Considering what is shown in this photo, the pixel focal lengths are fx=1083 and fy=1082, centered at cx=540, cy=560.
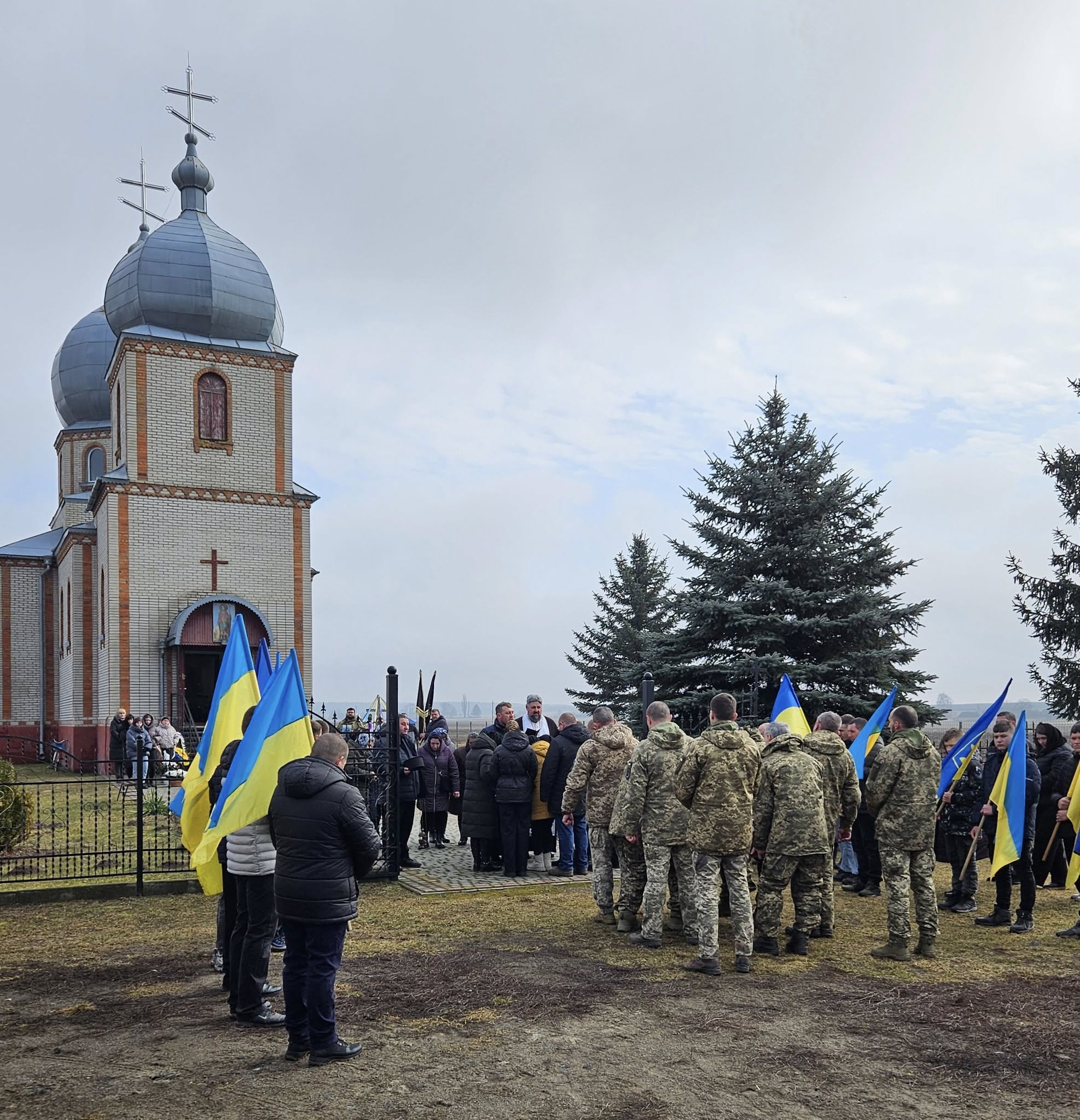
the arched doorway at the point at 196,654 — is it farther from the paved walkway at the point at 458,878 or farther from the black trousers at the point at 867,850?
the black trousers at the point at 867,850

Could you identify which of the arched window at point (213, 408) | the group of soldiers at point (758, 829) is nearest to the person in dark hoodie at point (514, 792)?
the group of soldiers at point (758, 829)

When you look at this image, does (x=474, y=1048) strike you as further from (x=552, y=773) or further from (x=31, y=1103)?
(x=552, y=773)

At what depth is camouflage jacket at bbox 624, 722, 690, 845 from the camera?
28.9 feet

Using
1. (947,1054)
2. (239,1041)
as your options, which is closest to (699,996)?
(947,1054)

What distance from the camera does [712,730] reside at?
850 centimetres

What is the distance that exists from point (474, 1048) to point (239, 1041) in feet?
4.63

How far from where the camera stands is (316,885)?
585 centimetres

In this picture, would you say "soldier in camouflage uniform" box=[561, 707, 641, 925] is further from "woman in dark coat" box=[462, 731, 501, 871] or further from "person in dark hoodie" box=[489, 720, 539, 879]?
"woman in dark coat" box=[462, 731, 501, 871]

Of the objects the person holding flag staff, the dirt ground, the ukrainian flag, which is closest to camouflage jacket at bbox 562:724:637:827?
the dirt ground

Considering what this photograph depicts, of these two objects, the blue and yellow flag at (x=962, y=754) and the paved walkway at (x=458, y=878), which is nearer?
the blue and yellow flag at (x=962, y=754)

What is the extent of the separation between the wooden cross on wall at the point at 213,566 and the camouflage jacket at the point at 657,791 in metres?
22.2

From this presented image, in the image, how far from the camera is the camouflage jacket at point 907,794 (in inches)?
334

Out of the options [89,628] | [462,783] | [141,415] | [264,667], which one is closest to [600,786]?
[264,667]

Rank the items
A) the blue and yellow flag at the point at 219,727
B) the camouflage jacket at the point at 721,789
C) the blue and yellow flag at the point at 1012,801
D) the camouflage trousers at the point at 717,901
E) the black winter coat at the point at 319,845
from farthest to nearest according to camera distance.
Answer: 1. the blue and yellow flag at the point at 1012,801
2. the camouflage jacket at the point at 721,789
3. the camouflage trousers at the point at 717,901
4. the blue and yellow flag at the point at 219,727
5. the black winter coat at the point at 319,845
